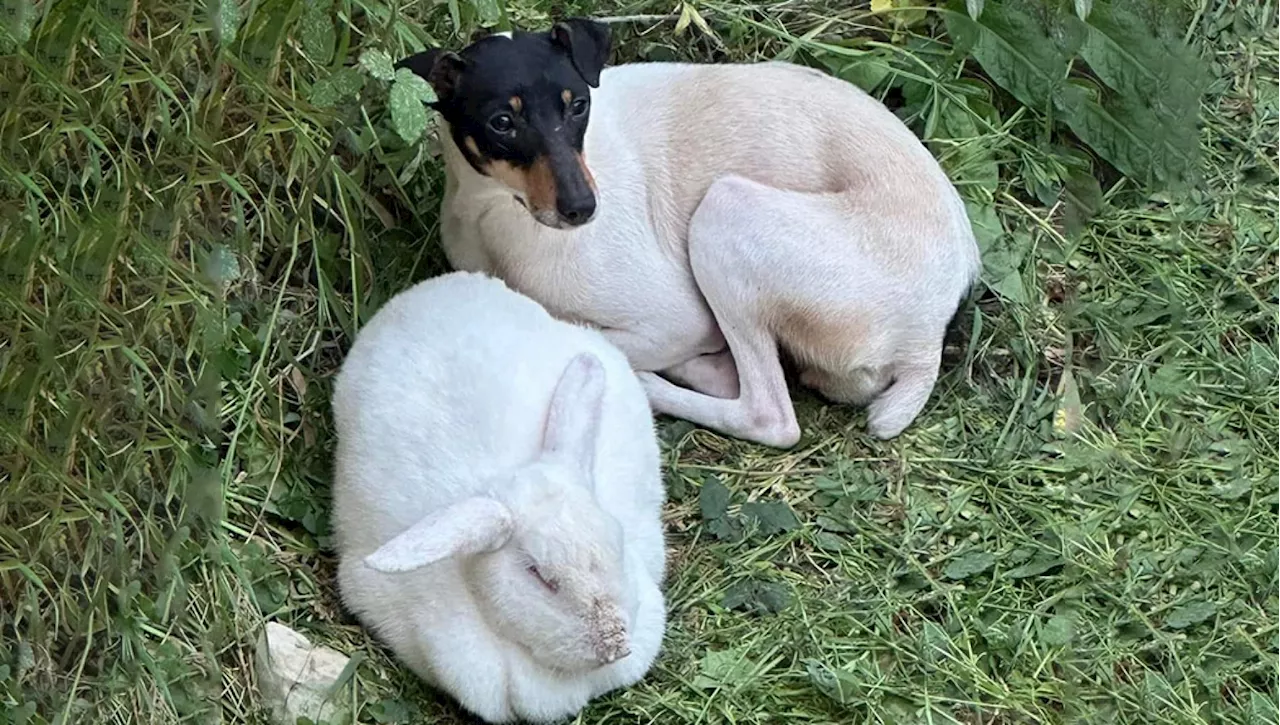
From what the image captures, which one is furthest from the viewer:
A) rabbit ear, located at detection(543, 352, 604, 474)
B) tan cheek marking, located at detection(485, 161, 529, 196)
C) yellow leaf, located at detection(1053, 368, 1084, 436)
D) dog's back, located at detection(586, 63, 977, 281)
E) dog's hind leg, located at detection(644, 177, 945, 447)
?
yellow leaf, located at detection(1053, 368, 1084, 436)

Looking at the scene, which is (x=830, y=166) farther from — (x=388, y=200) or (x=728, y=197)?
(x=388, y=200)

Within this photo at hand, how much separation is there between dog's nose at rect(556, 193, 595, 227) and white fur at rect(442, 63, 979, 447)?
0.43m

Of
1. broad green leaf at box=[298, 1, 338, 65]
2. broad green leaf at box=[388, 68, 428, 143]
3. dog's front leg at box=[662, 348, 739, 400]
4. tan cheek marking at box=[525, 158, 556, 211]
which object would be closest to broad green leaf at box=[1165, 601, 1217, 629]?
dog's front leg at box=[662, 348, 739, 400]

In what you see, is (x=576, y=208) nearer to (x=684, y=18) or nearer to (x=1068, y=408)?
(x=684, y=18)

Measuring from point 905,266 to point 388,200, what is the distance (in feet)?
5.59

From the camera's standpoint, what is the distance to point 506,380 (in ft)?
13.4

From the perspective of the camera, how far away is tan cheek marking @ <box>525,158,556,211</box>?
4223 mm

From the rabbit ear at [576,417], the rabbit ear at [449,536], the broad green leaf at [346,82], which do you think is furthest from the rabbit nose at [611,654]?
the broad green leaf at [346,82]

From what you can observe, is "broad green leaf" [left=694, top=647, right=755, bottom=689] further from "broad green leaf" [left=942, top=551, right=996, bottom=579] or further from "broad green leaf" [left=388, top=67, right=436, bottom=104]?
"broad green leaf" [left=388, top=67, right=436, bottom=104]

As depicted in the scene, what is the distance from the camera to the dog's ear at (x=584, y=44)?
438 cm

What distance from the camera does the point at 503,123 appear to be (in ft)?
14.0

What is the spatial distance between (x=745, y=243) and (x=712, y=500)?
0.78 meters

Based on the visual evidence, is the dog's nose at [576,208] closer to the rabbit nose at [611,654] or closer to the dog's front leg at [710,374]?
the dog's front leg at [710,374]

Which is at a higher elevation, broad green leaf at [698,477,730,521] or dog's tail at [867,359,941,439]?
dog's tail at [867,359,941,439]
